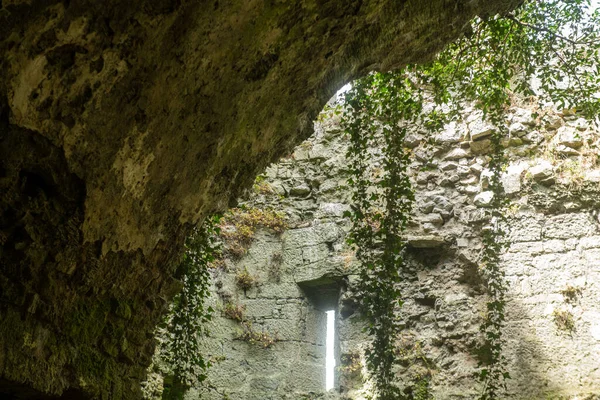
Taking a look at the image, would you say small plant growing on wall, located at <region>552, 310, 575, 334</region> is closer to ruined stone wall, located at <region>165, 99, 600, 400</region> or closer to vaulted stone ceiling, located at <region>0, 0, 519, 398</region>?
ruined stone wall, located at <region>165, 99, 600, 400</region>

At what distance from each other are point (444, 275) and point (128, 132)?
15.8 ft

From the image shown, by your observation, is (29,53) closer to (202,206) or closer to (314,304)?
(202,206)

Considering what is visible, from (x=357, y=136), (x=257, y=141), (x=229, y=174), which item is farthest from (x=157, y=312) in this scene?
(x=357, y=136)

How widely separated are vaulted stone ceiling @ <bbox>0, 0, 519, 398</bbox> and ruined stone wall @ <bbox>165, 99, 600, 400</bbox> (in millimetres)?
2511

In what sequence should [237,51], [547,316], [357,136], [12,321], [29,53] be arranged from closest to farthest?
[29,53] → [12,321] → [237,51] → [357,136] → [547,316]

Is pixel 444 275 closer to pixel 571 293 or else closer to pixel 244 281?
pixel 571 293

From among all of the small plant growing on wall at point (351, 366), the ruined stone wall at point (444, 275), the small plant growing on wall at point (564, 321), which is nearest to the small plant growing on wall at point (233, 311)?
the ruined stone wall at point (444, 275)

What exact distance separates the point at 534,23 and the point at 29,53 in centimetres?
468

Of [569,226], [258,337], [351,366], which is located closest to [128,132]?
[351,366]

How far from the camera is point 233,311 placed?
23.4 ft

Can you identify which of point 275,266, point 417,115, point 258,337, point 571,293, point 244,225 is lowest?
point 258,337

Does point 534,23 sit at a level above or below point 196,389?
above

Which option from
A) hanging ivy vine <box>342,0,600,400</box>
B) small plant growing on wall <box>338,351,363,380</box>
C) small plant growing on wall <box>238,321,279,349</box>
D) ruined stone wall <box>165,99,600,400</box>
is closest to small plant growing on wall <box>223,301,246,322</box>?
ruined stone wall <box>165,99,600,400</box>

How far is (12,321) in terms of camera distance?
7.64 feet
